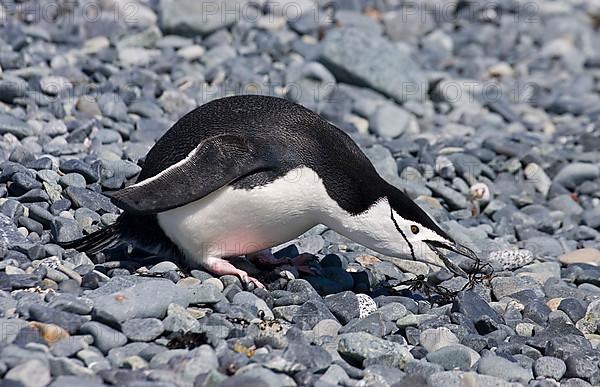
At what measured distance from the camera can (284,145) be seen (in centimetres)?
477

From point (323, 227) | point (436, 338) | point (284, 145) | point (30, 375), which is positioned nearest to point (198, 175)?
point (284, 145)

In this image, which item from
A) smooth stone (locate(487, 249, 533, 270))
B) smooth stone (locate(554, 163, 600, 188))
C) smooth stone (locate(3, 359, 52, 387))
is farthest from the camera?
smooth stone (locate(554, 163, 600, 188))

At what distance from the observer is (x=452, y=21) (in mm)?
11086

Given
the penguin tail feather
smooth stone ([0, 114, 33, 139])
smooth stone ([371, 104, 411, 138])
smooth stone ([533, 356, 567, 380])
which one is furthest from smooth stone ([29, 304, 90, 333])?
smooth stone ([371, 104, 411, 138])

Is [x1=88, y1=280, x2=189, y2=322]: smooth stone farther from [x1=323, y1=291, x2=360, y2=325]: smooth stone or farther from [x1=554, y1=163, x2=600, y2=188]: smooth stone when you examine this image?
[x1=554, y1=163, x2=600, y2=188]: smooth stone

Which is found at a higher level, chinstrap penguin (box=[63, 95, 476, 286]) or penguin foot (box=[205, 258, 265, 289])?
chinstrap penguin (box=[63, 95, 476, 286])

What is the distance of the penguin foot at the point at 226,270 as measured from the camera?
4832mm

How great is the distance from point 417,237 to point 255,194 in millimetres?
790

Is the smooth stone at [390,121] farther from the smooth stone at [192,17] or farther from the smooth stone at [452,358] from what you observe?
the smooth stone at [452,358]

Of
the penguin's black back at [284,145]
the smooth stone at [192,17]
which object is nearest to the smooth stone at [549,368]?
the penguin's black back at [284,145]

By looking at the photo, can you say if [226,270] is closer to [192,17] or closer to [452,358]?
[452,358]

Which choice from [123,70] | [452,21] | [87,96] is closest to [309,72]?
[123,70]

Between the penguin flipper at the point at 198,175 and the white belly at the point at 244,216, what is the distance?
0.09m

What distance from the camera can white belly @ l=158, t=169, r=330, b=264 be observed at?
470 cm
